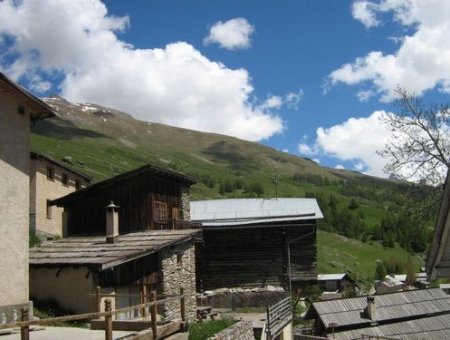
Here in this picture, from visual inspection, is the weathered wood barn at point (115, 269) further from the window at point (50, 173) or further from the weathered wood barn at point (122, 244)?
the window at point (50, 173)

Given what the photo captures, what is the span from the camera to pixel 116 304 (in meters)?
24.0

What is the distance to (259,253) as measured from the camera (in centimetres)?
3875

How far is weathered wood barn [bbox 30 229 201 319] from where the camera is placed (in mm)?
22828

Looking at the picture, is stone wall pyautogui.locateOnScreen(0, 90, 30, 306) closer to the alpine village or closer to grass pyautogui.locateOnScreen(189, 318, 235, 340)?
the alpine village

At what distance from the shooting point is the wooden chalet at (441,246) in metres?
10.5

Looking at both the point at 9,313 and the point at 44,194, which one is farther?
the point at 44,194

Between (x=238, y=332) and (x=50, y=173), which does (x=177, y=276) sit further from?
(x=50, y=173)

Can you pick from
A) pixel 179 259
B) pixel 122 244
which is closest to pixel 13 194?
pixel 122 244

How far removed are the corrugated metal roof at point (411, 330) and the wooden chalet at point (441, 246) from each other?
72.2ft

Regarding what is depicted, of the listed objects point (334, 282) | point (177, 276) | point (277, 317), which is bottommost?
point (334, 282)

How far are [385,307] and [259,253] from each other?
8654 mm

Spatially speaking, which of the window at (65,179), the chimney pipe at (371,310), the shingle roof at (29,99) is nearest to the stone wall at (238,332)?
the shingle roof at (29,99)

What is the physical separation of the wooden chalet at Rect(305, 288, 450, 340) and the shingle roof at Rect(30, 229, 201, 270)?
9975 mm

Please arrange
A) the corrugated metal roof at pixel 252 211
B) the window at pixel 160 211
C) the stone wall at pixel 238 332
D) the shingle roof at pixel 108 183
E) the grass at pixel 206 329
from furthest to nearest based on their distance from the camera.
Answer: the corrugated metal roof at pixel 252 211 < the window at pixel 160 211 < the shingle roof at pixel 108 183 < the grass at pixel 206 329 < the stone wall at pixel 238 332
